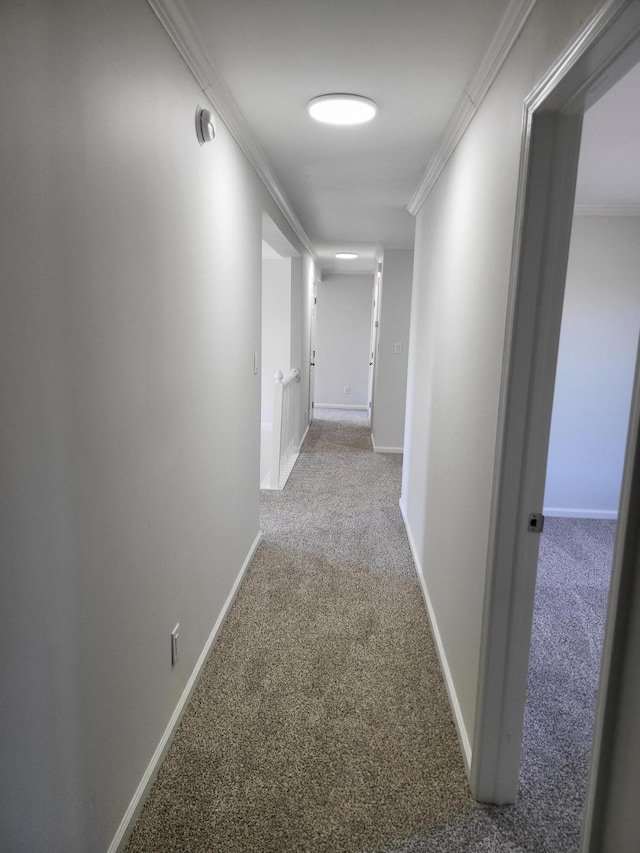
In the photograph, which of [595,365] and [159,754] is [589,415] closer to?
[595,365]

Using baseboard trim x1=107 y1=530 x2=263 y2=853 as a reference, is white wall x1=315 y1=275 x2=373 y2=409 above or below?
above

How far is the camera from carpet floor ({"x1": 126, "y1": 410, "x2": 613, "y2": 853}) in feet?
5.19

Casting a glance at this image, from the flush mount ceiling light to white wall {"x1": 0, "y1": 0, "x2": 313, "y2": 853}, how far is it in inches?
1.7

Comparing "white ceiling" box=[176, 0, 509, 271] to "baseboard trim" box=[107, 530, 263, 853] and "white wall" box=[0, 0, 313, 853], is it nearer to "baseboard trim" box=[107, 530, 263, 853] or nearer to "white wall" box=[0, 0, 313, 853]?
"white wall" box=[0, 0, 313, 853]

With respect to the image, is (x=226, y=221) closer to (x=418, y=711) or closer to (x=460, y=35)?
(x=460, y=35)

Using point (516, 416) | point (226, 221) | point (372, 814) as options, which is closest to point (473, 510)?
point (516, 416)

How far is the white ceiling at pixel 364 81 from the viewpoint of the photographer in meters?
1.58

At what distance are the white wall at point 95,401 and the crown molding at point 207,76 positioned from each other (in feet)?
0.14

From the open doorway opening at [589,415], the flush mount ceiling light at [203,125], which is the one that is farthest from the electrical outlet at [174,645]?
the flush mount ceiling light at [203,125]

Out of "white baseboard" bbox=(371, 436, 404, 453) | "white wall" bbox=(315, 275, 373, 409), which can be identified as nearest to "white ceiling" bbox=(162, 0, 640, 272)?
"white baseboard" bbox=(371, 436, 404, 453)

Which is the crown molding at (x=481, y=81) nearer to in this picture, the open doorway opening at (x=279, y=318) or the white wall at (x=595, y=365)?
the white wall at (x=595, y=365)

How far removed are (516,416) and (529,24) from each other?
100cm

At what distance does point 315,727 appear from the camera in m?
2.00

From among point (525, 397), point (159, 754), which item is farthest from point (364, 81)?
point (159, 754)
